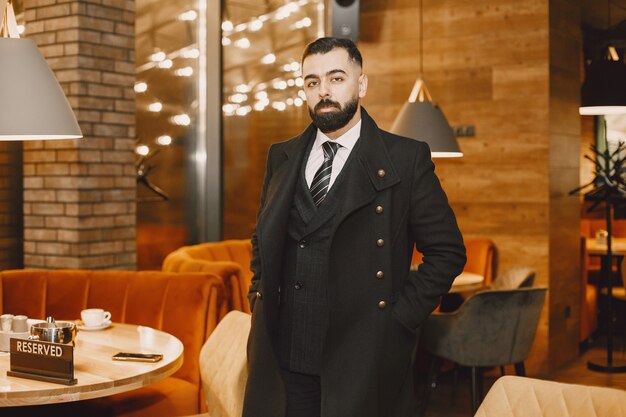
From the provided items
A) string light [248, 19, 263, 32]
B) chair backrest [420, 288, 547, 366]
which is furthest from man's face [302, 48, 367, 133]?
string light [248, 19, 263, 32]

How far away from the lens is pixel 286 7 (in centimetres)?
715

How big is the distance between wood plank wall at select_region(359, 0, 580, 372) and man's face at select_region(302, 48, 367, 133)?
4.43 m

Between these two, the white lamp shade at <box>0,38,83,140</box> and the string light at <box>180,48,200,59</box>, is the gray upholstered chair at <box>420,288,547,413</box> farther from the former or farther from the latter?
the string light at <box>180,48,200,59</box>

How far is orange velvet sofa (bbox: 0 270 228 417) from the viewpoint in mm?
3514

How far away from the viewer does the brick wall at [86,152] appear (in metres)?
4.66

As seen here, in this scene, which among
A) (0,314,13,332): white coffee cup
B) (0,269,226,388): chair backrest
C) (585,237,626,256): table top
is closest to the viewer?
(0,314,13,332): white coffee cup

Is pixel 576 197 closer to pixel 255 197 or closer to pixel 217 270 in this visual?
pixel 255 197

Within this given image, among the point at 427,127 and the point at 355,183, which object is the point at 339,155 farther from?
the point at 427,127

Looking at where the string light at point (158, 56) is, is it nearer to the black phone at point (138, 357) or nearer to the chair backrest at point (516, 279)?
the chair backrest at point (516, 279)

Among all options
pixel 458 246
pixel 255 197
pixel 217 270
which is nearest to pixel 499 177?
pixel 255 197

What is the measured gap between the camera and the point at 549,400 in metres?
1.79

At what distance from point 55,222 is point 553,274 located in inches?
150

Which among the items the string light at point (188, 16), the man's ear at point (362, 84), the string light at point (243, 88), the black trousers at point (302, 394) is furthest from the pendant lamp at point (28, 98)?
the string light at point (243, 88)

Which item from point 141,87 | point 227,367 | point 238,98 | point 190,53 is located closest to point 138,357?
point 227,367
